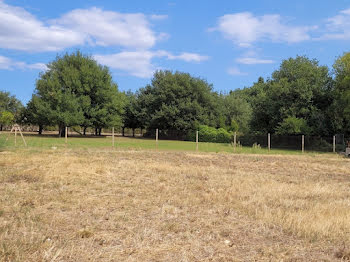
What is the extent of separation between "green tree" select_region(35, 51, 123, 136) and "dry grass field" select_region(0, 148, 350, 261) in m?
35.8

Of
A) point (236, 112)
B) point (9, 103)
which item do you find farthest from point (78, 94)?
point (9, 103)

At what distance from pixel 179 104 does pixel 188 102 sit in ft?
4.92

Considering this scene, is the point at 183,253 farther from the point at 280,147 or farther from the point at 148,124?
the point at 148,124

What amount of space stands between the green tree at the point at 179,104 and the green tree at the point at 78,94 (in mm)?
7558

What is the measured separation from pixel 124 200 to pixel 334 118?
3175 centimetres

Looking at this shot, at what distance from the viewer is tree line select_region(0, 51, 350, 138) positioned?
34.0 meters

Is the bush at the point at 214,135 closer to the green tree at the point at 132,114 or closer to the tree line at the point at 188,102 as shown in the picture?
the tree line at the point at 188,102

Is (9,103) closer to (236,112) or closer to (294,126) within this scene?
(236,112)

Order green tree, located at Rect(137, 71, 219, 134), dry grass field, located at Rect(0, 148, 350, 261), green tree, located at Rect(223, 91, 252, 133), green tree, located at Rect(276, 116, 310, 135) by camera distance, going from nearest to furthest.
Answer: dry grass field, located at Rect(0, 148, 350, 261) < green tree, located at Rect(276, 116, 310, 135) < green tree, located at Rect(137, 71, 219, 134) < green tree, located at Rect(223, 91, 252, 133)

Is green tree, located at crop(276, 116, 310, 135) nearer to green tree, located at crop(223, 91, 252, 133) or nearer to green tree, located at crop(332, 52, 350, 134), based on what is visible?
green tree, located at crop(332, 52, 350, 134)

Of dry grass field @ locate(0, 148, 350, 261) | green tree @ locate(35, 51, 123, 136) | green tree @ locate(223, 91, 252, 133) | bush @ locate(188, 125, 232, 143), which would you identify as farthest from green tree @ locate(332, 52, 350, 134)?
green tree @ locate(35, 51, 123, 136)

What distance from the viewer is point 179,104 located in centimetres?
5212

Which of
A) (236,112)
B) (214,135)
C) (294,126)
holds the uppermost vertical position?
(236,112)

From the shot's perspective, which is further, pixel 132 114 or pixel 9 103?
pixel 9 103
